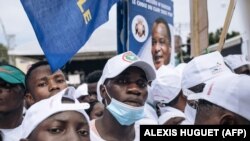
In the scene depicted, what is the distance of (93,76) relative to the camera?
10.9ft

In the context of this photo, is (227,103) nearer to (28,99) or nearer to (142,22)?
(142,22)

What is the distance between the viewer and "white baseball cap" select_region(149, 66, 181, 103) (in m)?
2.75

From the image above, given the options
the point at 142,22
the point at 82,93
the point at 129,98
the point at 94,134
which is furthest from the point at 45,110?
the point at 82,93

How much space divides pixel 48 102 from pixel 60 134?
0.17 m

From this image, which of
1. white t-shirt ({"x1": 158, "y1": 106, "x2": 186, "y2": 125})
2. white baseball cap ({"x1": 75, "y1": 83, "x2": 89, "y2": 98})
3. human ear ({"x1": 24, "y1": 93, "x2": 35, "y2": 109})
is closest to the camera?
human ear ({"x1": 24, "y1": 93, "x2": 35, "y2": 109})

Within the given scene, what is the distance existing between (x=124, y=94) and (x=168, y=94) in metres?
0.41

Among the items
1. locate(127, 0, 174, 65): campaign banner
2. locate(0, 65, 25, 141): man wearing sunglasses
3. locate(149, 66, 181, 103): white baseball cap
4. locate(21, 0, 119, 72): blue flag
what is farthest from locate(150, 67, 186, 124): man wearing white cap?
locate(0, 65, 25, 141): man wearing sunglasses

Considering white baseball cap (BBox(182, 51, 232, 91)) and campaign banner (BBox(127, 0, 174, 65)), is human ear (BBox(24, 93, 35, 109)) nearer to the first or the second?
campaign banner (BBox(127, 0, 174, 65))

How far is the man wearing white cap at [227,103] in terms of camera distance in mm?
2051

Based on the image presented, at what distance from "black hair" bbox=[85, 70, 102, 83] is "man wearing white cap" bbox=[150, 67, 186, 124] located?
1.67ft

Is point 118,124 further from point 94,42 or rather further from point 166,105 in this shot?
point 94,42

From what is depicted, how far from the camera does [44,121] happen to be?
2.23m

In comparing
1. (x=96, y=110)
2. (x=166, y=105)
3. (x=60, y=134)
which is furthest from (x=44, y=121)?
(x=166, y=105)

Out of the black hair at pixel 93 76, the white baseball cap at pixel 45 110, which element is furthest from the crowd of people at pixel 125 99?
the black hair at pixel 93 76
